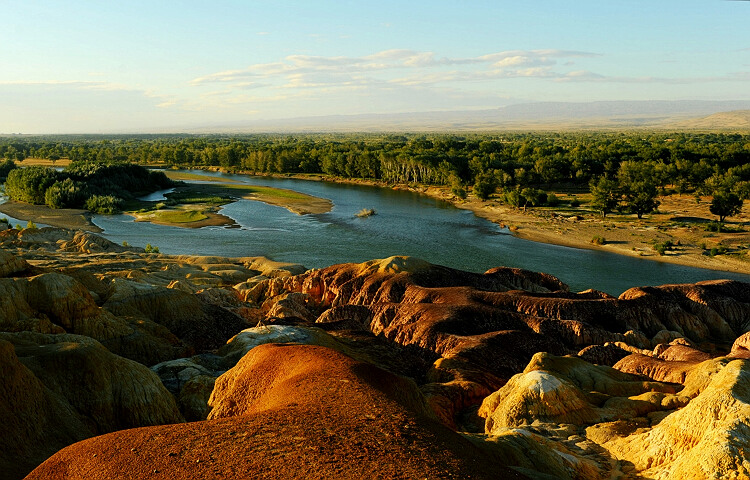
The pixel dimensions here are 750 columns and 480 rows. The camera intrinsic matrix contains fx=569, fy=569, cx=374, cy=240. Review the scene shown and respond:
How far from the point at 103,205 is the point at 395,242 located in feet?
200

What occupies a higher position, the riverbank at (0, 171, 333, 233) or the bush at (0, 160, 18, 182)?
the bush at (0, 160, 18, 182)

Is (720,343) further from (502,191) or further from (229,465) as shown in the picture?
(502,191)

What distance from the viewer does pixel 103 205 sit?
107062 millimetres

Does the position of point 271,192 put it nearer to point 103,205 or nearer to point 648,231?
point 103,205

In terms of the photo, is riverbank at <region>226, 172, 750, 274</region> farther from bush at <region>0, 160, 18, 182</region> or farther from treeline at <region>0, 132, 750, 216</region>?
bush at <region>0, 160, 18, 182</region>

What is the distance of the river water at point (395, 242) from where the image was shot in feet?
215

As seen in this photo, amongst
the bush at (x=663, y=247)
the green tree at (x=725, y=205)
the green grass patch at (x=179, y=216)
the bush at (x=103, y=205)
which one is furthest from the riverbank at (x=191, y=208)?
the green tree at (x=725, y=205)

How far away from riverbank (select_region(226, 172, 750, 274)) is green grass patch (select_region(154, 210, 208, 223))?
163 feet

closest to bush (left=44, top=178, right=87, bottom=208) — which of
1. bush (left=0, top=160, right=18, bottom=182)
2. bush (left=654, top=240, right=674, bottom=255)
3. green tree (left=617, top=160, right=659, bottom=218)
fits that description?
bush (left=0, top=160, right=18, bottom=182)

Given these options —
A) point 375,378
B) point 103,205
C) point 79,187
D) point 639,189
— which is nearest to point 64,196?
point 79,187

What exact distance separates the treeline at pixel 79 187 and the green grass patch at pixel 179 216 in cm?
1203

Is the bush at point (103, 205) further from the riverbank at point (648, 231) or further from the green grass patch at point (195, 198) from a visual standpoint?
the riverbank at point (648, 231)

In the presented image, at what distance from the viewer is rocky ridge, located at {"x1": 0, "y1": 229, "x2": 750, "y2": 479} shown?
12344mm

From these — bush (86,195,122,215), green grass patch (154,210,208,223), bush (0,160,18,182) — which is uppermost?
bush (0,160,18,182)
